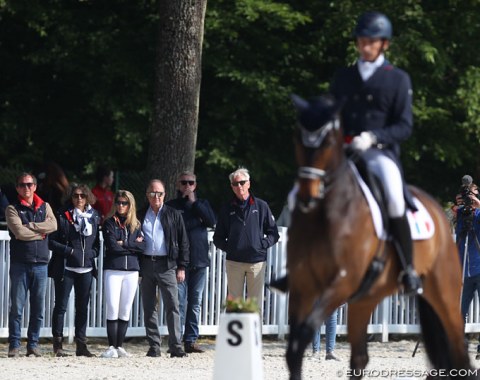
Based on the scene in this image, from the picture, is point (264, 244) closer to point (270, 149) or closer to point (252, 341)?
point (252, 341)

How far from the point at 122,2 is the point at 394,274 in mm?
13545

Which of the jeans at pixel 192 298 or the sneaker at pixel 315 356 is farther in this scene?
the jeans at pixel 192 298

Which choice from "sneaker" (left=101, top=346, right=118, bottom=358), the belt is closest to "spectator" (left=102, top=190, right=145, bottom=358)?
"sneaker" (left=101, top=346, right=118, bottom=358)

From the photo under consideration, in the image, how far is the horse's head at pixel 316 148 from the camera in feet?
26.9

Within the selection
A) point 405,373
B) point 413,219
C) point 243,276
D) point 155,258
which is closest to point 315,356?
point 243,276

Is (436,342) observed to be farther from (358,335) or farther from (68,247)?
(68,247)

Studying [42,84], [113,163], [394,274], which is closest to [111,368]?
[394,274]

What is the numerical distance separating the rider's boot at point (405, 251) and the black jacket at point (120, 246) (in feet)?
18.6

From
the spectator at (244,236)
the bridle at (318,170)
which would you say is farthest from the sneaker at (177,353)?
the bridle at (318,170)

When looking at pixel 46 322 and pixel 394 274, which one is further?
pixel 46 322

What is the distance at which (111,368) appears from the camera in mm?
13305

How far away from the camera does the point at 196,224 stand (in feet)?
49.4

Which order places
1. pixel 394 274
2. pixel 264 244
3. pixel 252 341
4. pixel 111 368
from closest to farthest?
pixel 394 274 < pixel 252 341 < pixel 111 368 < pixel 264 244

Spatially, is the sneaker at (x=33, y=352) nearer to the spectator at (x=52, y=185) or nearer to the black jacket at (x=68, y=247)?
the black jacket at (x=68, y=247)
